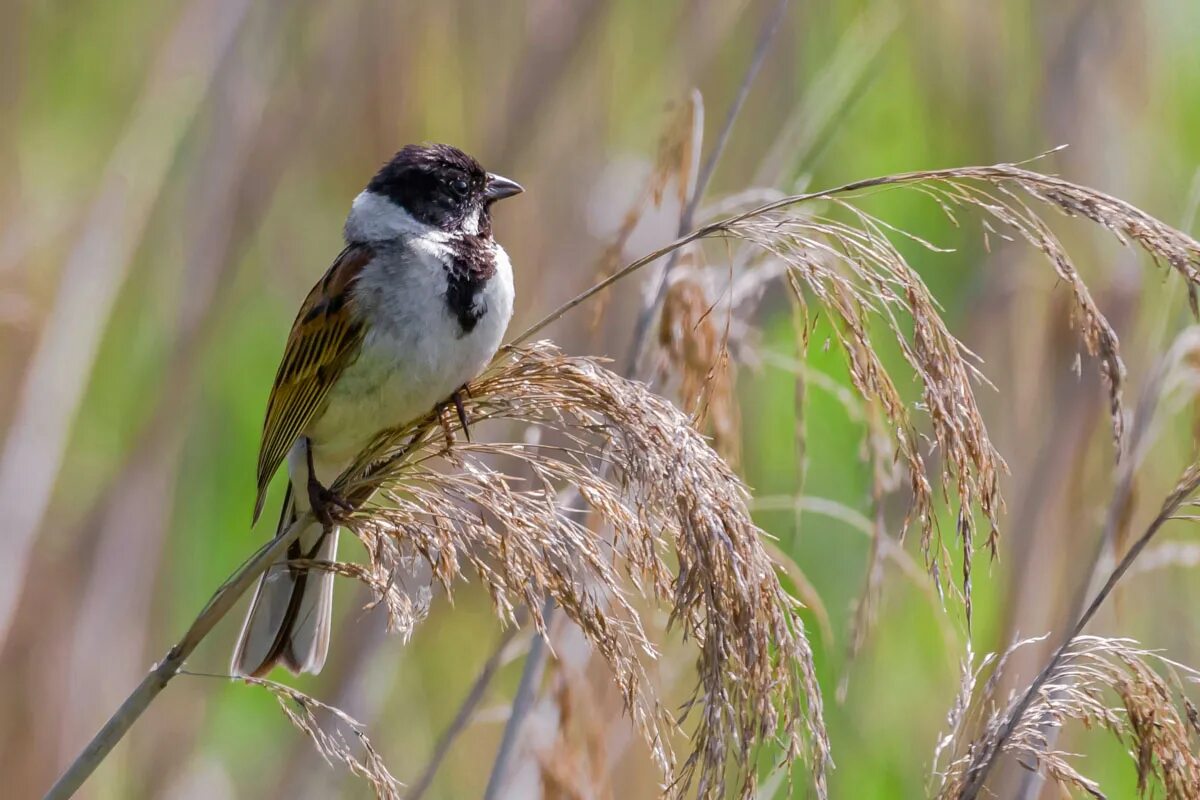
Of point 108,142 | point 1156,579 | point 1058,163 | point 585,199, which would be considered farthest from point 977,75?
point 108,142

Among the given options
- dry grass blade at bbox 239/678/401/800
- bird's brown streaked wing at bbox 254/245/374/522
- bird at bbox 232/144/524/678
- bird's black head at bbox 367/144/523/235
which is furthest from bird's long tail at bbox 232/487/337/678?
bird's black head at bbox 367/144/523/235

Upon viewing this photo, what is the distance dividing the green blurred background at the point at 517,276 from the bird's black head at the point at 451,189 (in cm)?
5

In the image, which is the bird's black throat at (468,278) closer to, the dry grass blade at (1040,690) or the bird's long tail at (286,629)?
the bird's long tail at (286,629)

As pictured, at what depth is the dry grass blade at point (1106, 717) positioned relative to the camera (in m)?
1.54

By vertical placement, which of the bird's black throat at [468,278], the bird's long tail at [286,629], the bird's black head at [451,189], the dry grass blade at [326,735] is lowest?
the bird's long tail at [286,629]

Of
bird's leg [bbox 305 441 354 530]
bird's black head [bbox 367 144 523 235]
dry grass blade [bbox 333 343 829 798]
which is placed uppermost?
bird's black head [bbox 367 144 523 235]

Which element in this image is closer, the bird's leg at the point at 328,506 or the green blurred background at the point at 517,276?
the bird's leg at the point at 328,506

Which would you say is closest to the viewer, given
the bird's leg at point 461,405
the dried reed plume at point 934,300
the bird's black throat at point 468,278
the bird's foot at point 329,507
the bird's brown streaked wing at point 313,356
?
the dried reed plume at point 934,300

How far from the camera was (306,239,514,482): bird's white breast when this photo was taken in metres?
2.22

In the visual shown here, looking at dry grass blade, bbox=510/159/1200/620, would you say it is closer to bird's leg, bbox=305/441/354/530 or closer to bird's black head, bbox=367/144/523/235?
bird's leg, bbox=305/441/354/530

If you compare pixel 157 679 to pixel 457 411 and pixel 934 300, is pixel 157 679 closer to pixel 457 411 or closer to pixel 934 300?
pixel 457 411

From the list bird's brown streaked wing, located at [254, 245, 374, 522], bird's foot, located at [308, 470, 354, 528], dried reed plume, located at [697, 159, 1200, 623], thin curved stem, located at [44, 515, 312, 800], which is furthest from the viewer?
bird's brown streaked wing, located at [254, 245, 374, 522]

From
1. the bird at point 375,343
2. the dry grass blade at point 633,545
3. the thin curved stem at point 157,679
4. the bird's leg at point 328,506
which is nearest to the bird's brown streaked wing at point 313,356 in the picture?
the bird at point 375,343

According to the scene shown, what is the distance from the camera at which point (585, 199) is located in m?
3.03
